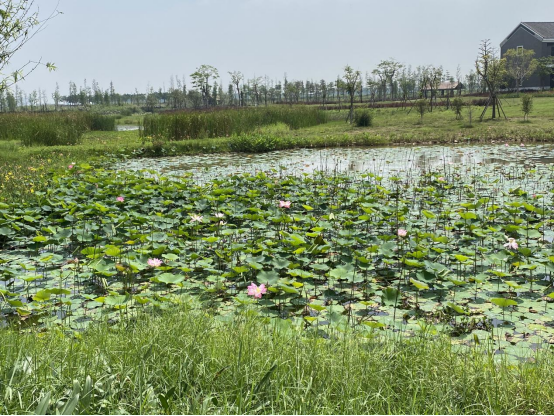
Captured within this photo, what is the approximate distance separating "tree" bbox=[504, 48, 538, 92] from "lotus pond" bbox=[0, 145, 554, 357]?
108 ft

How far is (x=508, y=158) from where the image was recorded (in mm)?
10016

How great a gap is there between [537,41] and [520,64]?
164 inches

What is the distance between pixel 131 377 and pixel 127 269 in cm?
146

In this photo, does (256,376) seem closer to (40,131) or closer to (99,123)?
(40,131)

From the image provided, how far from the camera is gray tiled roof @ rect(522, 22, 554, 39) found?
3735 centimetres

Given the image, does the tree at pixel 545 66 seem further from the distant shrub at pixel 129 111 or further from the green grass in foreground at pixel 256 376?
the distant shrub at pixel 129 111

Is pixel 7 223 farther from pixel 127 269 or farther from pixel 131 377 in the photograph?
pixel 131 377

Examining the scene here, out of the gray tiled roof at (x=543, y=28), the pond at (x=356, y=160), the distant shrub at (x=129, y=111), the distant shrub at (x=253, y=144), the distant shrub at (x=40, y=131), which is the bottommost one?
the pond at (x=356, y=160)

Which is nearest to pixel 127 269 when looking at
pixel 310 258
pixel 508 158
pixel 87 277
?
pixel 87 277

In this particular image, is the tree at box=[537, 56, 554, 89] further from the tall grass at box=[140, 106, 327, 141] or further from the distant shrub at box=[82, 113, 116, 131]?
the distant shrub at box=[82, 113, 116, 131]

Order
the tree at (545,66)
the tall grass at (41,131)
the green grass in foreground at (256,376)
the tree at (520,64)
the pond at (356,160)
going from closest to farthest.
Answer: the green grass in foreground at (256,376) < the pond at (356,160) < the tall grass at (41,131) < the tree at (520,64) < the tree at (545,66)

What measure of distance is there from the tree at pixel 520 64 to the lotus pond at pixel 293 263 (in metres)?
33.0

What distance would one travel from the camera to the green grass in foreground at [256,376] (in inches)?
66.2

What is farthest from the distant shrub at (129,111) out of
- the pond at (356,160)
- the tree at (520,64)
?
the pond at (356,160)
